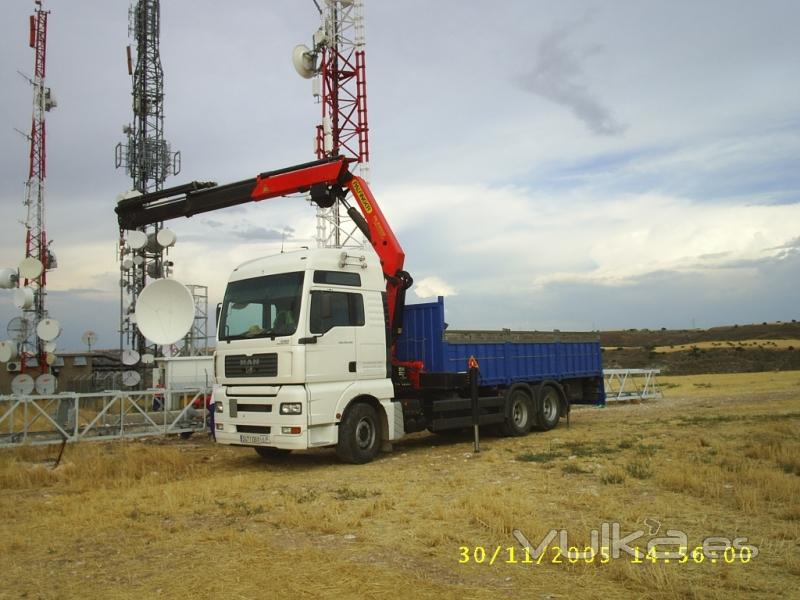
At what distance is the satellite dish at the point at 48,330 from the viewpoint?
2766 cm

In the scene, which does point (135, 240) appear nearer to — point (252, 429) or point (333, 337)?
point (252, 429)

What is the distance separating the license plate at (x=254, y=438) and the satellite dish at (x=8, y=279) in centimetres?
2375

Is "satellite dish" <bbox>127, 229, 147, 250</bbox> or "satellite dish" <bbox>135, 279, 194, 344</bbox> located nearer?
"satellite dish" <bbox>135, 279, 194, 344</bbox>

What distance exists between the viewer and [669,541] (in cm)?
587

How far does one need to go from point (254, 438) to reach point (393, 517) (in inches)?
164

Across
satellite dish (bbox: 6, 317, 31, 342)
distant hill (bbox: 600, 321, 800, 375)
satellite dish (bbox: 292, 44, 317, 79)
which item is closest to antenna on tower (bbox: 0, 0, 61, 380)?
satellite dish (bbox: 6, 317, 31, 342)

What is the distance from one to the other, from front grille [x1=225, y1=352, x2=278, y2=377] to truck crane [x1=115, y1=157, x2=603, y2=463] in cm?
2

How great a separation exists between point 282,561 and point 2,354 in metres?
26.3

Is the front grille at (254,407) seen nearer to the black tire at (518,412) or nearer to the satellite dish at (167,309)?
the black tire at (518,412)

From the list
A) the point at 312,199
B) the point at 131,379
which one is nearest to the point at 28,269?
the point at 131,379

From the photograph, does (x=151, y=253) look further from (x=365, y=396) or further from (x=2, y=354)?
(x=365, y=396)

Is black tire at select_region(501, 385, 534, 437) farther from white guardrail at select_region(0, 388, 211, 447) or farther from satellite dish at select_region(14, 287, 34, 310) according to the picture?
satellite dish at select_region(14, 287, 34, 310)

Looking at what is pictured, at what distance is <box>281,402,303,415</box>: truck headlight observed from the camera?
10117 mm

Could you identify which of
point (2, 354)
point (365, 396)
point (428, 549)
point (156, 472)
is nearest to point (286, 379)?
point (365, 396)
